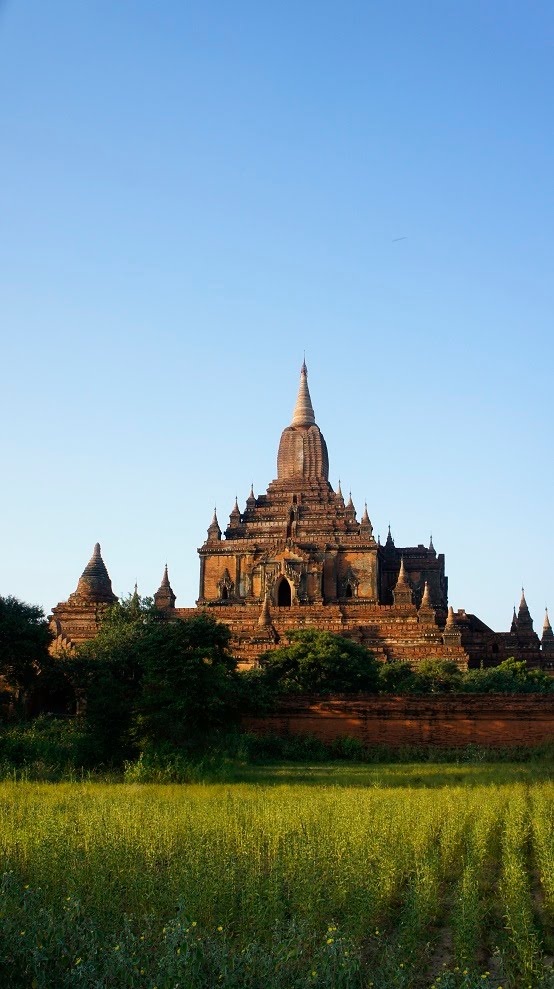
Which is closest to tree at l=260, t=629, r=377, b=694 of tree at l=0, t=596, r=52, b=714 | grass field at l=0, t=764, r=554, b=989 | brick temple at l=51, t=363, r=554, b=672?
brick temple at l=51, t=363, r=554, b=672

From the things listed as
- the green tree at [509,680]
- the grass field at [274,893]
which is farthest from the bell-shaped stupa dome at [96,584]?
the grass field at [274,893]

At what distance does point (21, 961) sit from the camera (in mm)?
8125

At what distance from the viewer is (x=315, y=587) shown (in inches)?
1943

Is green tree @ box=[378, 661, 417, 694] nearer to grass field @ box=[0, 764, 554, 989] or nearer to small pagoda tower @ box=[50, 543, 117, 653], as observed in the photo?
small pagoda tower @ box=[50, 543, 117, 653]

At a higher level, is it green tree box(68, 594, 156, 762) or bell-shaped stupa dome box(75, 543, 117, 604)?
bell-shaped stupa dome box(75, 543, 117, 604)

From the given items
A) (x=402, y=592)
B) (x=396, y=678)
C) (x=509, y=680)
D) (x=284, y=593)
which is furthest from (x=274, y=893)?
(x=284, y=593)

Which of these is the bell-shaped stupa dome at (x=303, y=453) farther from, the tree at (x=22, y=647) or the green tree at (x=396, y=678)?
the tree at (x=22, y=647)

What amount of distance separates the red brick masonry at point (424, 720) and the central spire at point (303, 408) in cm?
3393

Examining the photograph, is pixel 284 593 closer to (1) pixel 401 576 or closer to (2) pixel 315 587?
(2) pixel 315 587

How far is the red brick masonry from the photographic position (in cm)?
2666

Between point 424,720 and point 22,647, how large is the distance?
11643 millimetres

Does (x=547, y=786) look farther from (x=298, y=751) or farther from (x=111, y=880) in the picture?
(x=111, y=880)

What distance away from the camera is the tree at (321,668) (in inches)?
1282

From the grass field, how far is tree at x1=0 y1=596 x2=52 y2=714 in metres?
14.1
